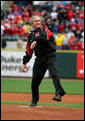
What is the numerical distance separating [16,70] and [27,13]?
6.29 meters

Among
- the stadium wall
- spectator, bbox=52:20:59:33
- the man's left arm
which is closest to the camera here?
the man's left arm

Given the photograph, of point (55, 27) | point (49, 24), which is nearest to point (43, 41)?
point (49, 24)

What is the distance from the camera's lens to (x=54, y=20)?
25.9 m

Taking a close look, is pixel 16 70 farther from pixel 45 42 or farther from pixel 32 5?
pixel 45 42

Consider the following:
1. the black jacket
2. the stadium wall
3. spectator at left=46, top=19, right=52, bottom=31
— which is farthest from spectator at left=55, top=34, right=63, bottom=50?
the black jacket

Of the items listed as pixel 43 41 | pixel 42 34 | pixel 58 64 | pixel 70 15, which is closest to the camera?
pixel 42 34

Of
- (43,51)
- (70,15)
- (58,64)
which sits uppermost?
(70,15)

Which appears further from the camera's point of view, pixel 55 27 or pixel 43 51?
pixel 55 27

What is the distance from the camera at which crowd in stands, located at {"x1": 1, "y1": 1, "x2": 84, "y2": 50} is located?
23.0 metres

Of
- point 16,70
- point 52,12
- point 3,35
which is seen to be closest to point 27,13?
point 52,12

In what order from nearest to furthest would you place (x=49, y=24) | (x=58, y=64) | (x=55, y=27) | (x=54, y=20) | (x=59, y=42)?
1. (x=58, y=64)
2. (x=59, y=42)
3. (x=49, y=24)
4. (x=55, y=27)
5. (x=54, y=20)

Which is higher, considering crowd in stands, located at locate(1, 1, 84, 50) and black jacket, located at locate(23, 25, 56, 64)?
crowd in stands, located at locate(1, 1, 84, 50)

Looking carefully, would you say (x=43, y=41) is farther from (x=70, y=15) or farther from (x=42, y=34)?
(x=70, y=15)

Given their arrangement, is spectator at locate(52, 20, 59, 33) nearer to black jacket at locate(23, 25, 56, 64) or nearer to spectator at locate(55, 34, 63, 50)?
spectator at locate(55, 34, 63, 50)
